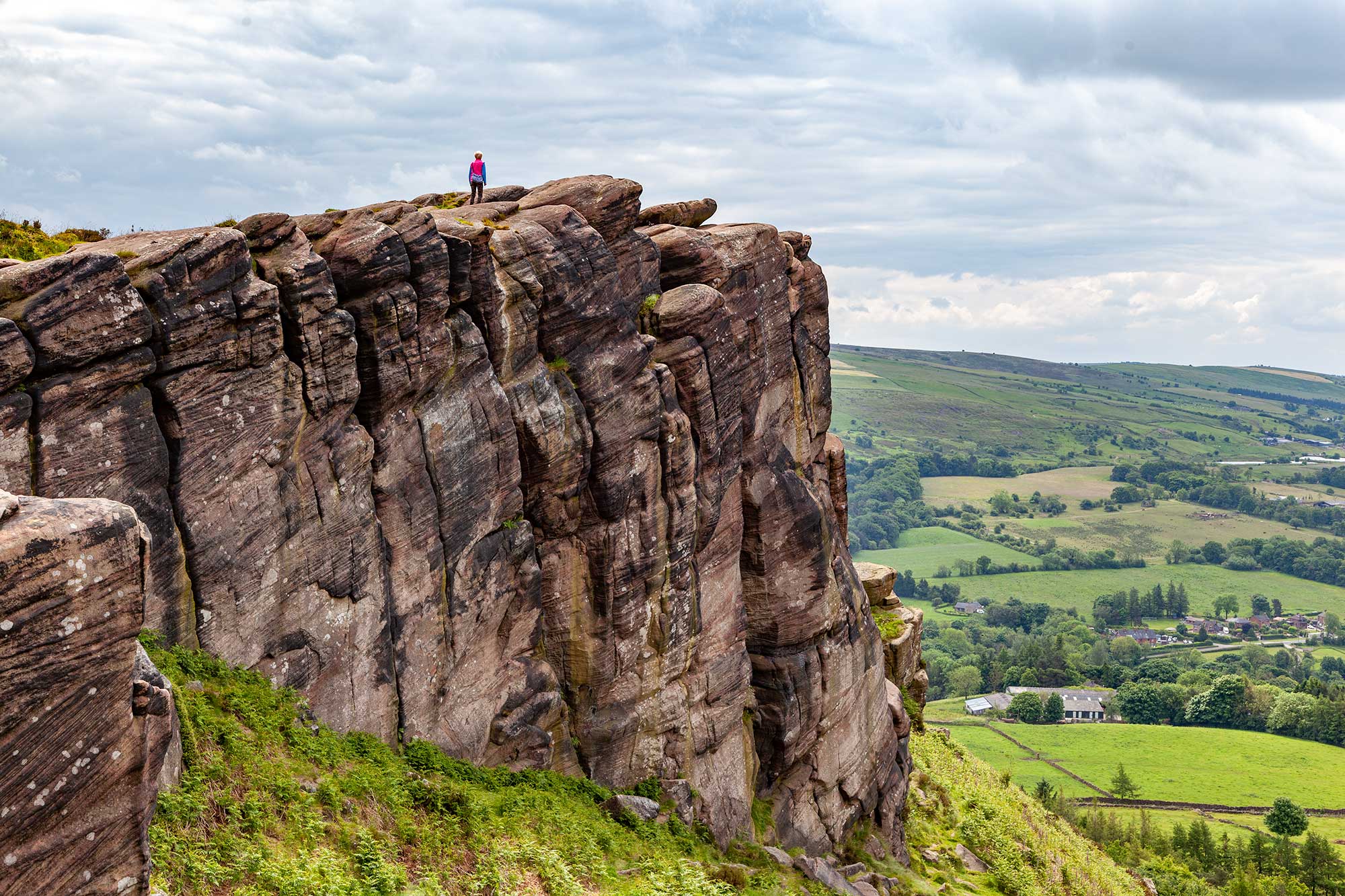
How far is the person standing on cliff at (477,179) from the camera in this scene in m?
42.7

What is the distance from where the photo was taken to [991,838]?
63.3 m

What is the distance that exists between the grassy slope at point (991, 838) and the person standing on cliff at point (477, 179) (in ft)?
132

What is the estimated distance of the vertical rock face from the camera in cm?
1673

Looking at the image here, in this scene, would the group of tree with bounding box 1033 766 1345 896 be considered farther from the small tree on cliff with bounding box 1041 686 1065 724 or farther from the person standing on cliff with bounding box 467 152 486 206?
the person standing on cliff with bounding box 467 152 486 206

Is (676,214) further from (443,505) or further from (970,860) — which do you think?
(970,860)

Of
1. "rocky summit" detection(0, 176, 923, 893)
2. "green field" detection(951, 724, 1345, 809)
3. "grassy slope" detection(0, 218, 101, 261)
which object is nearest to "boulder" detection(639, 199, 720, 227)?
"rocky summit" detection(0, 176, 923, 893)

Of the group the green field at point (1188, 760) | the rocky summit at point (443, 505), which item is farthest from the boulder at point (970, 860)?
the green field at point (1188, 760)

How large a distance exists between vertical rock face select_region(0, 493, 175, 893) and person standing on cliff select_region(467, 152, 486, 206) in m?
26.6

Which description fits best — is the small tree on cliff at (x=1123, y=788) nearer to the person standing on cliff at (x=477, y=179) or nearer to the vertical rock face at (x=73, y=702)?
the person standing on cliff at (x=477, y=179)

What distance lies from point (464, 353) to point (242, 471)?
8480 millimetres

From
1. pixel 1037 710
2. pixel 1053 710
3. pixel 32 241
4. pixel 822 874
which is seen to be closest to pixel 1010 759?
pixel 1037 710

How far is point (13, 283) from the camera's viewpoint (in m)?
23.9

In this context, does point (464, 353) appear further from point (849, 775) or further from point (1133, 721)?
point (1133, 721)

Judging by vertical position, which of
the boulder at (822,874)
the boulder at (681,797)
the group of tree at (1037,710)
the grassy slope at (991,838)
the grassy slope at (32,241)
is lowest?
the group of tree at (1037,710)
